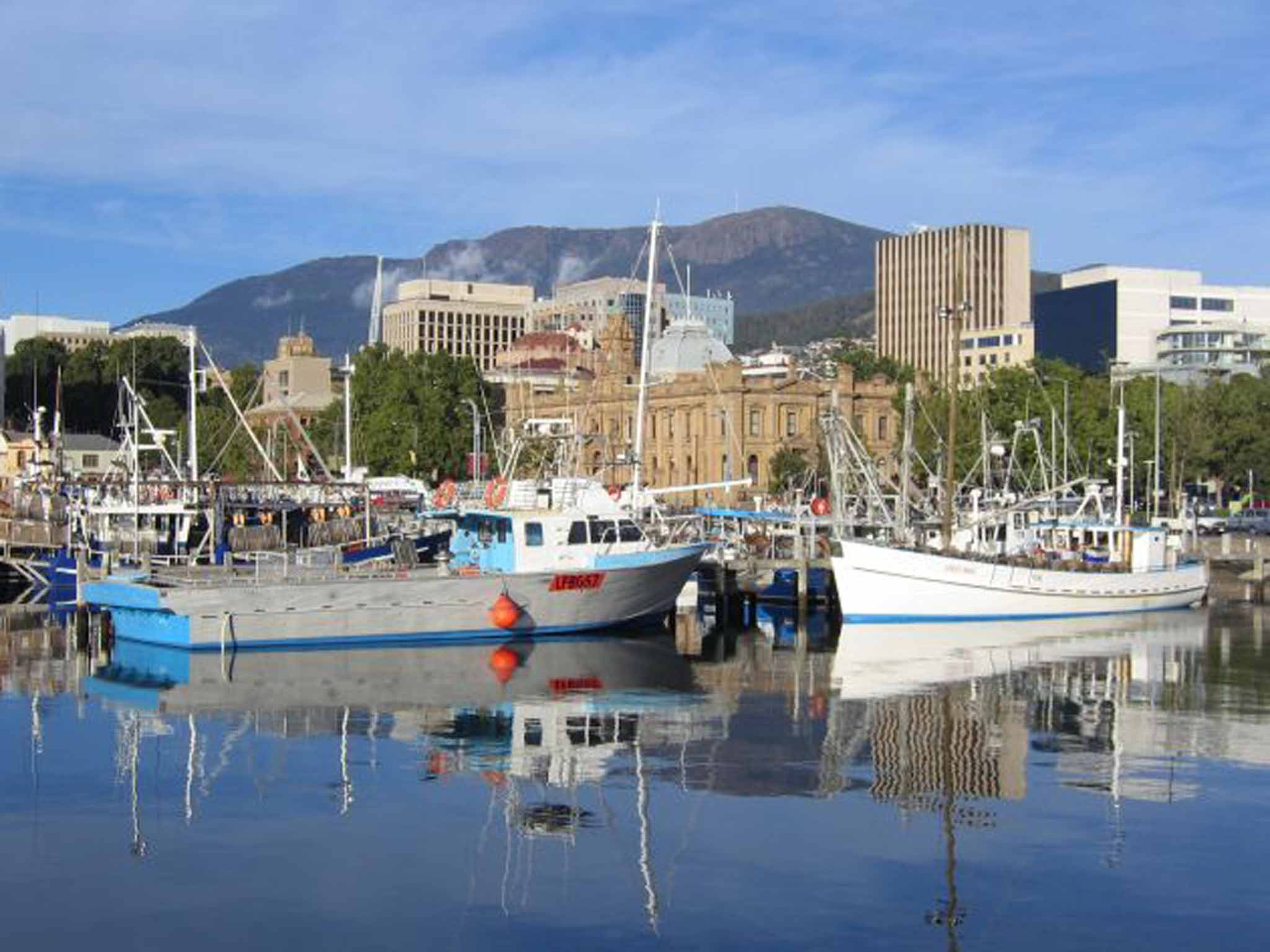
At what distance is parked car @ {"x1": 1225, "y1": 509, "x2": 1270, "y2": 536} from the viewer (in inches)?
4398

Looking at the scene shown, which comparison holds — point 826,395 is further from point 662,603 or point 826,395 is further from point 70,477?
point 662,603

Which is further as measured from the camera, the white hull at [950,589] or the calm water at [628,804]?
the white hull at [950,589]

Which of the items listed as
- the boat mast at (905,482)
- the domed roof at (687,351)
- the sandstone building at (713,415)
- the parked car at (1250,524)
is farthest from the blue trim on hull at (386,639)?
the domed roof at (687,351)

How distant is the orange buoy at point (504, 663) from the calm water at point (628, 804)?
27cm

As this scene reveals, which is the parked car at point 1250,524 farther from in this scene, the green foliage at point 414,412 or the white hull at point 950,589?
the green foliage at point 414,412

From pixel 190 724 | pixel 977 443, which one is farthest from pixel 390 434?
pixel 190 724

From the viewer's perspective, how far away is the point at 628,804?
32594 millimetres

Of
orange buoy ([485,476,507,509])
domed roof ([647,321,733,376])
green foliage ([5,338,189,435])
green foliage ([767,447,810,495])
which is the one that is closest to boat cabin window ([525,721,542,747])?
orange buoy ([485,476,507,509])

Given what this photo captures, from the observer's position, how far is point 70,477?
282 feet

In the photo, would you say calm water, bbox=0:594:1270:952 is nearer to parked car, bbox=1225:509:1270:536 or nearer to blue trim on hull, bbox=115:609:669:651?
blue trim on hull, bbox=115:609:669:651

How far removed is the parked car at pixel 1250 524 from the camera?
367ft

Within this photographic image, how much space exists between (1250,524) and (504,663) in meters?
77.6

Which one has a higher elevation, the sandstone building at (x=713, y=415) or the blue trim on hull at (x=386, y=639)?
the sandstone building at (x=713, y=415)

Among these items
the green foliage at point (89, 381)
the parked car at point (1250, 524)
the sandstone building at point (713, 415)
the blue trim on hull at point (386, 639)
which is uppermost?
the green foliage at point (89, 381)
